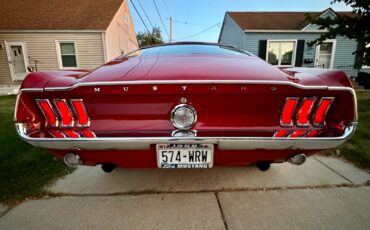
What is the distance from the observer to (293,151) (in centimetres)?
162

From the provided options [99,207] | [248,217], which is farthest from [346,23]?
[99,207]

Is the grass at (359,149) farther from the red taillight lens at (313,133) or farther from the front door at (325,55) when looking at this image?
the front door at (325,55)

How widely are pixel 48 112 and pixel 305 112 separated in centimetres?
186

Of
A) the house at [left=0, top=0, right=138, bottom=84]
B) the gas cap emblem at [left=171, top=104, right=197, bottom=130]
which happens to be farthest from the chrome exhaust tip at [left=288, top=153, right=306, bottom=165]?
the house at [left=0, top=0, right=138, bottom=84]

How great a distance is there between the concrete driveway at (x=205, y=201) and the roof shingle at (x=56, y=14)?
11.4 metres

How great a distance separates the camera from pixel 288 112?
1.61m

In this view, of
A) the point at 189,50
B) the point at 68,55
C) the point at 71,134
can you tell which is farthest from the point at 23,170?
the point at 68,55

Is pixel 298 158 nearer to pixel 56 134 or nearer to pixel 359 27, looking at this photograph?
pixel 56 134

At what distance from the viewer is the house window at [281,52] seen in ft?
44.2

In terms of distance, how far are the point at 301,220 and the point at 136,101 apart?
1.54 metres

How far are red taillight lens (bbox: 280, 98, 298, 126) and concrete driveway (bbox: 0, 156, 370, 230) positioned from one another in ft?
2.47

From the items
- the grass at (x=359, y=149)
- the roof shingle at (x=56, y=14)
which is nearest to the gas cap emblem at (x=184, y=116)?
the grass at (x=359, y=149)

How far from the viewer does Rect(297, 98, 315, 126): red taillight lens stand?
5.19 ft

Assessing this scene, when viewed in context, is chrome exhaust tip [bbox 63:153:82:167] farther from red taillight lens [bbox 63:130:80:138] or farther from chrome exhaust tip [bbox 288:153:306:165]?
chrome exhaust tip [bbox 288:153:306:165]
